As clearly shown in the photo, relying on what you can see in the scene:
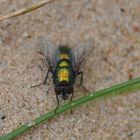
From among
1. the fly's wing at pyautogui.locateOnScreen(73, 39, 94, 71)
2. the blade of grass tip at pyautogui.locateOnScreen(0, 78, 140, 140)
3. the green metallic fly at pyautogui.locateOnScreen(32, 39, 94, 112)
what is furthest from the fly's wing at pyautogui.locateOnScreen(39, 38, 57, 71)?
the blade of grass tip at pyautogui.locateOnScreen(0, 78, 140, 140)

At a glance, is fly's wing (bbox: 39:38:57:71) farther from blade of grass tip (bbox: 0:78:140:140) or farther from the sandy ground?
blade of grass tip (bbox: 0:78:140:140)

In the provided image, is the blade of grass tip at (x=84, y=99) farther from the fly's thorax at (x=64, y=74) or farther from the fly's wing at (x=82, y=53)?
the fly's wing at (x=82, y=53)

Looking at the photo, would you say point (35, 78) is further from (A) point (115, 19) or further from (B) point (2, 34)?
(A) point (115, 19)

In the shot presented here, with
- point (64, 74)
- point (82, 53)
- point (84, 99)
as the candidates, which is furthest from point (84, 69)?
point (84, 99)

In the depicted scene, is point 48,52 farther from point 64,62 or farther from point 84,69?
point 84,69

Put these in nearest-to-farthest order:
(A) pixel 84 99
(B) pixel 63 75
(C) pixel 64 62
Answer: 1. (A) pixel 84 99
2. (B) pixel 63 75
3. (C) pixel 64 62
